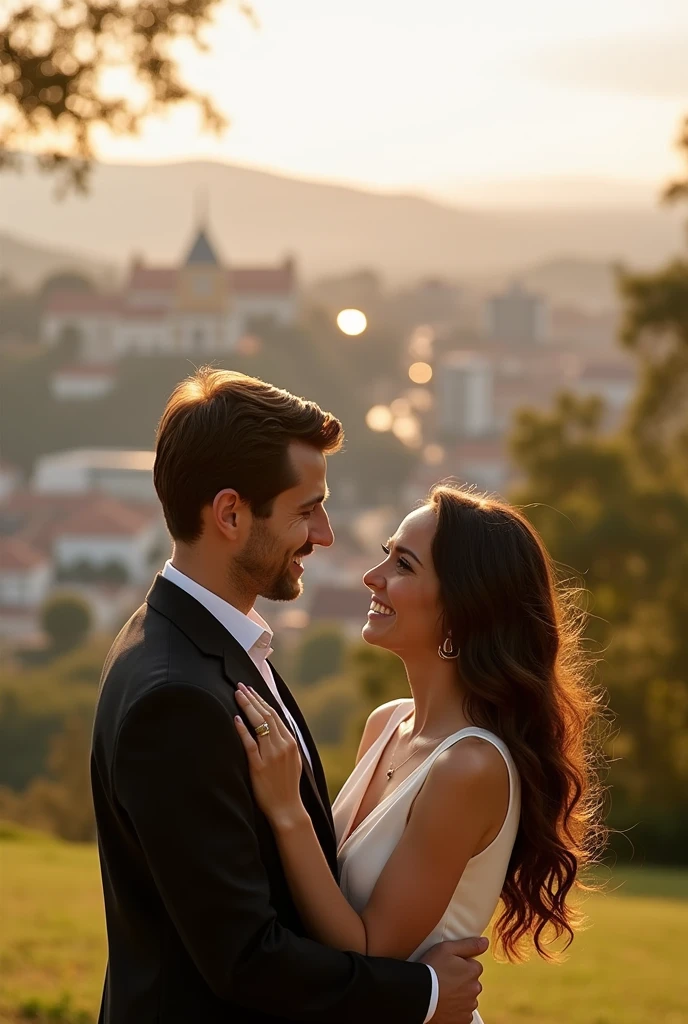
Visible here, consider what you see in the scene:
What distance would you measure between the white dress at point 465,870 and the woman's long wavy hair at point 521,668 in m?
0.06

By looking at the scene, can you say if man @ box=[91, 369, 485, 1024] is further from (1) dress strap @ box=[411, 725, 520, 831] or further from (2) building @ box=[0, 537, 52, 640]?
(2) building @ box=[0, 537, 52, 640]

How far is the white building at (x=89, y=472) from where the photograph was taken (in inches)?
2822

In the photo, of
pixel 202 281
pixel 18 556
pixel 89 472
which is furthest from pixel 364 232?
pixel 18 556

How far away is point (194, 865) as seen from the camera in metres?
2.09

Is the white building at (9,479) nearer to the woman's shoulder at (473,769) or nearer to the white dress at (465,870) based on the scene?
the white dress at (465,870)

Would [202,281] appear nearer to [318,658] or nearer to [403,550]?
[318,658]

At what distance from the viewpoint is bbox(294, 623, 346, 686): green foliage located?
56438 millimetres

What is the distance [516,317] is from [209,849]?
9559 centimetres

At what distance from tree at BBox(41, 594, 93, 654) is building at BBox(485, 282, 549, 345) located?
147 ft

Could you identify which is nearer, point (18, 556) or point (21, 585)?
point (21, 585)

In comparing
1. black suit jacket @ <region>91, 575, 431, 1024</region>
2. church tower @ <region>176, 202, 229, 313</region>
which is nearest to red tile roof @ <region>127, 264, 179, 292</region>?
church tower @ <region>176, 202, 229, 313</region>

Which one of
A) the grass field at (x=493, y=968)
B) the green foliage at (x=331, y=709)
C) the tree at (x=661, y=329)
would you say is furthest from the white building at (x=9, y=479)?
the grass field at (x=493, y=968)

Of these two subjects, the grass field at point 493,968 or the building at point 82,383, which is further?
the building at point 82,383

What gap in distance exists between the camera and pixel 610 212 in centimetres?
8400
